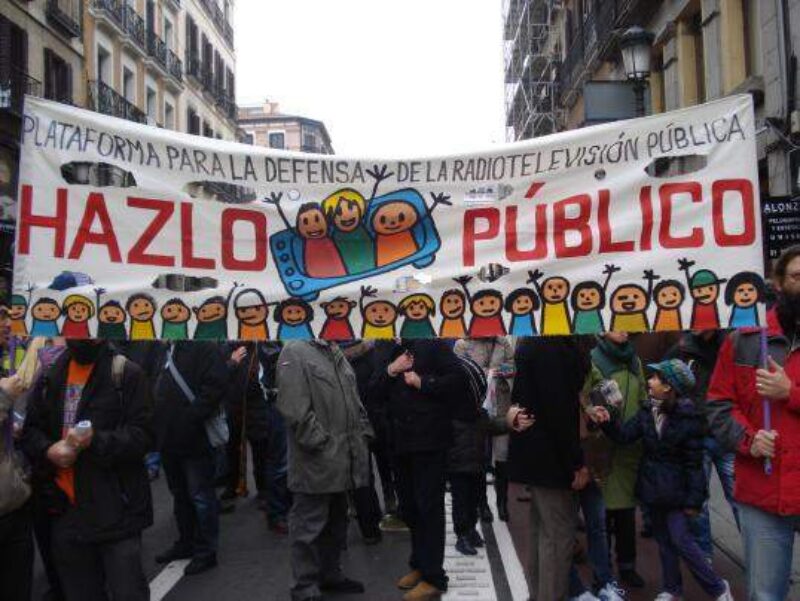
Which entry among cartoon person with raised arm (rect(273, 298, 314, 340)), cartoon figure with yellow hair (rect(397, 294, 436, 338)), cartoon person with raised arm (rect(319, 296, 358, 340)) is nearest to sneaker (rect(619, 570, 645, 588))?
cartoon figure with yellow hair (rect(397, 294, 436, 338))

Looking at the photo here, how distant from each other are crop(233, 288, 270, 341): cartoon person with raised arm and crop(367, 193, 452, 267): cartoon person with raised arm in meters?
0.60

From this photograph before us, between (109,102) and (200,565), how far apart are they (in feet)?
77.1

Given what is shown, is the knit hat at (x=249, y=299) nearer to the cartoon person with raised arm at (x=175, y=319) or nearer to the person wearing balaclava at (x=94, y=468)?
the cartoon person with raised arm at (x=175, y=319)

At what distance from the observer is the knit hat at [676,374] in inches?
200

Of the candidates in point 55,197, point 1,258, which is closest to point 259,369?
point 55,197

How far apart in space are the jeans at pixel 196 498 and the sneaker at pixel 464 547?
5.91 ft

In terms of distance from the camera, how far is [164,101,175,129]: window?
33.6 metres

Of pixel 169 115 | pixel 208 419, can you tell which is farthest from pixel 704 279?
pixel 169 115

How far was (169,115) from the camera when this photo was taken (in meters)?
34.2

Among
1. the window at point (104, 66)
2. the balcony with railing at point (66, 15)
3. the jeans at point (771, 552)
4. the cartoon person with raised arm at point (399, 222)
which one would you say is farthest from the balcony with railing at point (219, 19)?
the jeans at point (771, 552)

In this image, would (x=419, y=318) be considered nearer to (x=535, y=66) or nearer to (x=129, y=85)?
(x=129, y=85)

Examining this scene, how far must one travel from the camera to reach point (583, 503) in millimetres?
5262

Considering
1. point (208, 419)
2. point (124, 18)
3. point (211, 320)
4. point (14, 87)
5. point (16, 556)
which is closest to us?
point (211, 320)

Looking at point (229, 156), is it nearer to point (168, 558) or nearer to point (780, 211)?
point (168, 558)
